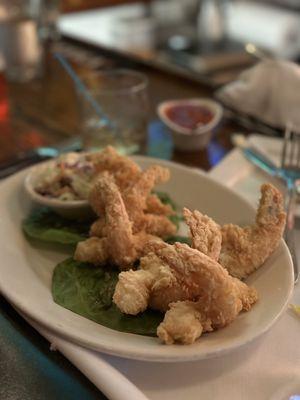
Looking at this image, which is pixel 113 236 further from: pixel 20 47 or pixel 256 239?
pixel 20 47

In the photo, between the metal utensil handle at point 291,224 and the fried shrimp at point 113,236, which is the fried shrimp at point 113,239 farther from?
the metal utensil handle at point 291,224

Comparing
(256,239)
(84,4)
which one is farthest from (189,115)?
(84,4)

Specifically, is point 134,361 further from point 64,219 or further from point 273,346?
point 64,219

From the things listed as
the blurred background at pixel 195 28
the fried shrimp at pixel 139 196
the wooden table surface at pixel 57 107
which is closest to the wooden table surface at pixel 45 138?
the wooden table surface at pixel 57 107

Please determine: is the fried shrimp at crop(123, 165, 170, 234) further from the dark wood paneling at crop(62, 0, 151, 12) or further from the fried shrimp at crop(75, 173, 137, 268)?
the dark wood paneling at crop(62, 0, 151, 12)

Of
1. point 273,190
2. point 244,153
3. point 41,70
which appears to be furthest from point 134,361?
point 41,70

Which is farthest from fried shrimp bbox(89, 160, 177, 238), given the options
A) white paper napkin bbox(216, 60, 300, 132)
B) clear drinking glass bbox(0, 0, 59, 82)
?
clear drinking glass bbox(0, 0, 59, 82)
